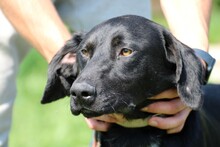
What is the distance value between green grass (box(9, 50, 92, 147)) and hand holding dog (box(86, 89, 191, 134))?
2.51m

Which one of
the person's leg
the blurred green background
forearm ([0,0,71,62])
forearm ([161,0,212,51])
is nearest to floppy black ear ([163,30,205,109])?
forearm ([161,0,212,51])

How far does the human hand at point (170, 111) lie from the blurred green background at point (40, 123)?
2.59 meters

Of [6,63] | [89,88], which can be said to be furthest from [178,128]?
[6,63]

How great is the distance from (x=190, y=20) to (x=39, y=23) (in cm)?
89

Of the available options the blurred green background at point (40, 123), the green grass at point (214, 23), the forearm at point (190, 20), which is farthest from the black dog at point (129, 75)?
the green grass at point (214, 23)

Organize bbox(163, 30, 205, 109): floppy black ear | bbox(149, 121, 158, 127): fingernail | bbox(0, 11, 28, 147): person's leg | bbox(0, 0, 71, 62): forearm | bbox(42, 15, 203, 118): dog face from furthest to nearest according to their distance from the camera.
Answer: bbox(0, 11, 28, 147): person's leg, bbox(0, 0, 71, 62): forearm, bbox(149, 121, 158, 127): fingernail, bbox(163, 30, 205, 109): floppy black ear, bbox(42, 15, 203, 118): dog face

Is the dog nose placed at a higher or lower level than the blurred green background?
higher

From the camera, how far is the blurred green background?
7.61 meters

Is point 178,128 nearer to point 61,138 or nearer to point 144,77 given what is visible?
point 144,77

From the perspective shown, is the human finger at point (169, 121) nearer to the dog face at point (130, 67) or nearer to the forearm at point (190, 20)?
the dog face at point (130, 67)

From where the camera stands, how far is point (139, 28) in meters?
4.47

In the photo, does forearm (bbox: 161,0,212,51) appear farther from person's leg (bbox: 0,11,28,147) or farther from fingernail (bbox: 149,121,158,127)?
person's leg (bbox: 0,11,28,147)

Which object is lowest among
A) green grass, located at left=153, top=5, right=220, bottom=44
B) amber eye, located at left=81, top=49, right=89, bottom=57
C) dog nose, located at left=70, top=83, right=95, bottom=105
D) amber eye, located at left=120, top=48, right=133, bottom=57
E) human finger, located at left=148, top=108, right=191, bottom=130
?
green grass, located at left=153, top=5, right=220, bottom=44

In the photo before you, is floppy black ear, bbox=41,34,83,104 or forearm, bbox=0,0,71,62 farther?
forearm, bbox=0,0,71,62
